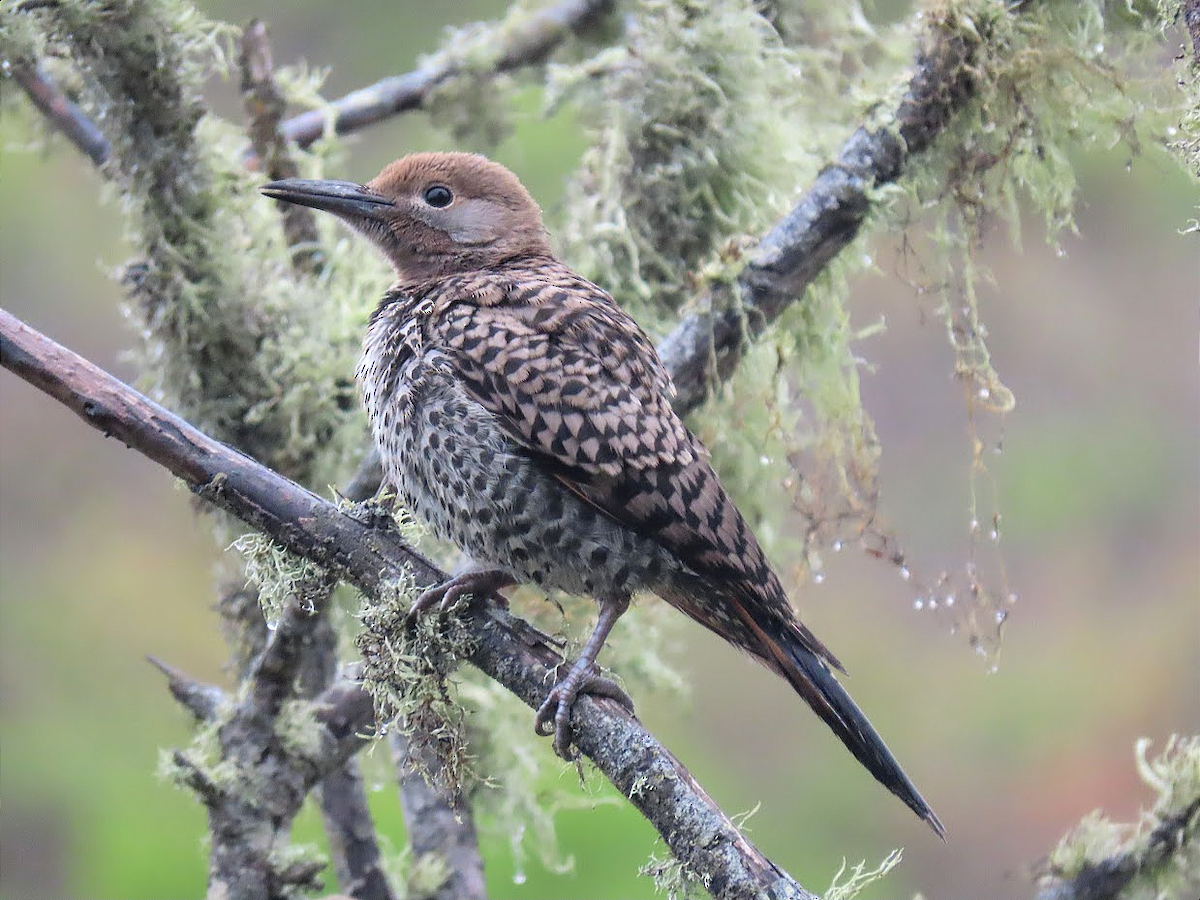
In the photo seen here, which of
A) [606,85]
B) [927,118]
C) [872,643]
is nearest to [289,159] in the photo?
[606,85]

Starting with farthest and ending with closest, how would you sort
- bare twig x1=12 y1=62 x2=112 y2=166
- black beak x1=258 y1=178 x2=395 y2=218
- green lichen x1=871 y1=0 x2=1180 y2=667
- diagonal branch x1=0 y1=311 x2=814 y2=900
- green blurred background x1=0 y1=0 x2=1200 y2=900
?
green blurred background x1=0 y1=0 x2=1200 y2=900 → bare twig x1=12 y1=62 x2=112 y2=166 → black beak x1=258 y1=178 x2=395 y2=218 → green lichen x1=871 y1=0 x2=1180 y2=667 → diagonal branch x1=0 y1=311 x2=814 y2=900

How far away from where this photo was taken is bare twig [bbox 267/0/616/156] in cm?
362

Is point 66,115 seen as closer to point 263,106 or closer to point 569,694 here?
point 263,106

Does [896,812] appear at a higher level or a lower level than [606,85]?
lower

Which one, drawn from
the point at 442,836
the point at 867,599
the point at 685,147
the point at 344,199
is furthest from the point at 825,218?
the point at 867,599

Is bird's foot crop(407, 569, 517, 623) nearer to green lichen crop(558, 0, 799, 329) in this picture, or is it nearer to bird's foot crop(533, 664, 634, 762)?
bird's foot crop(533, 664, 634, 762)

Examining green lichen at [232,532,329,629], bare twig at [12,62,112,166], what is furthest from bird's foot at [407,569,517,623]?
bare twig at [12,62,112,166]

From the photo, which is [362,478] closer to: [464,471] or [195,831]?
[464,471]

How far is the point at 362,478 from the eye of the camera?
2836 millimetres

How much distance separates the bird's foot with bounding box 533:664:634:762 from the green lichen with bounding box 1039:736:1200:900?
Answer: 98 cm

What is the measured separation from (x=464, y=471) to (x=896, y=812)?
3.25 m

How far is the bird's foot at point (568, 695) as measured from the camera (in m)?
2.11

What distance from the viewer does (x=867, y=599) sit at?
539cm

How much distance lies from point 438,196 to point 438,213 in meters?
0.04
